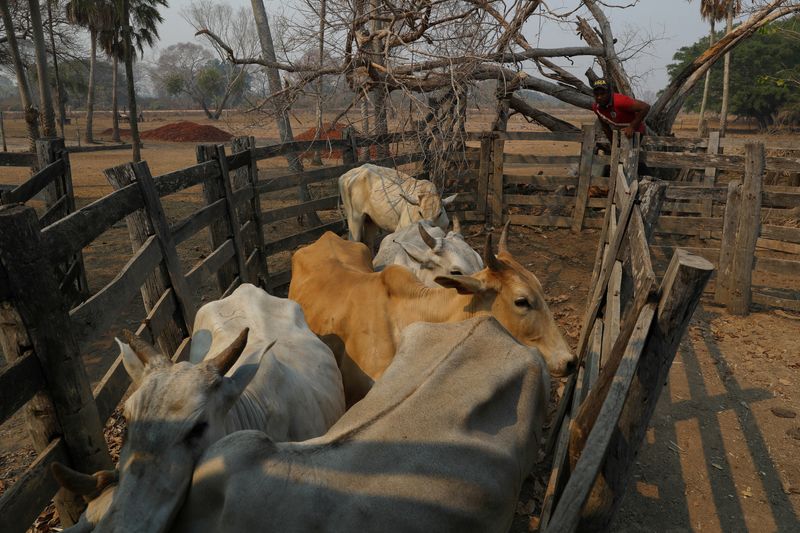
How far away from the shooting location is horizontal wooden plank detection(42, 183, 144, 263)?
283 centimetres

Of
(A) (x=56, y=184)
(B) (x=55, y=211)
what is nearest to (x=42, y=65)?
(A) (x=56, y=184)

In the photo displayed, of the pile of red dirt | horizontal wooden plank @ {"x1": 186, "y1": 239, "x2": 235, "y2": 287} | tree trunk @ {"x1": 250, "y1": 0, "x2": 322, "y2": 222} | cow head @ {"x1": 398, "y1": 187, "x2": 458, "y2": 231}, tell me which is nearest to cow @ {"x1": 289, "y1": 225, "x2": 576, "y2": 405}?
horizontal wooden plank @ {"x1": 186, "y1": 239, "x2": 235, "y2": 287}

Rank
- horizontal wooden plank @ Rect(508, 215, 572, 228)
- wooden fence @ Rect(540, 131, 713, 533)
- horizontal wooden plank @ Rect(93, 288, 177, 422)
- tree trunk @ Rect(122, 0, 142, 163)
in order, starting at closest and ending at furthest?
wooden fence @ Rect(540, 131, 713, 533)
horizontal wooden plank @ Rect(93, 288, 177, 422)
horizontal wooden plank @ Rect(508, 215, 572, 228)
tree trunk @ Rect(122, 0, 142, 163)

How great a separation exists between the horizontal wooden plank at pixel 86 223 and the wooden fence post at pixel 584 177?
345 inches

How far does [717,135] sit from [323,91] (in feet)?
23.6

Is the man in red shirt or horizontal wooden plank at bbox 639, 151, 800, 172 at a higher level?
the man in red shirt

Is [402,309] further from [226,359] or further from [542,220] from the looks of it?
[542,220]

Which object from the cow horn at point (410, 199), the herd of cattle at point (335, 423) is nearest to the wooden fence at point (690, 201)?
the cow horn at point (410, 199)

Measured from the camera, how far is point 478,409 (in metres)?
2.60

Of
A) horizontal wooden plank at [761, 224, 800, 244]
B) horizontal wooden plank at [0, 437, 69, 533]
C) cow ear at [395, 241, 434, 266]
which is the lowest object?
horizontal wooden plank at [0, 437, 69, 533]

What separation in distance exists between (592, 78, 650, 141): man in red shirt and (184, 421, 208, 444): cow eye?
936 cm

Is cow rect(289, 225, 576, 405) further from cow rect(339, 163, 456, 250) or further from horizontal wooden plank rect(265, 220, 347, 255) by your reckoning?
cow rect(339, 163, 456, 250)

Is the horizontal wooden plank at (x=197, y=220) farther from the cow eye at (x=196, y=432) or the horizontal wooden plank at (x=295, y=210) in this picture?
the cow eye at (x=196, y=432)

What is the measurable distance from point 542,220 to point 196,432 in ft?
32.5
